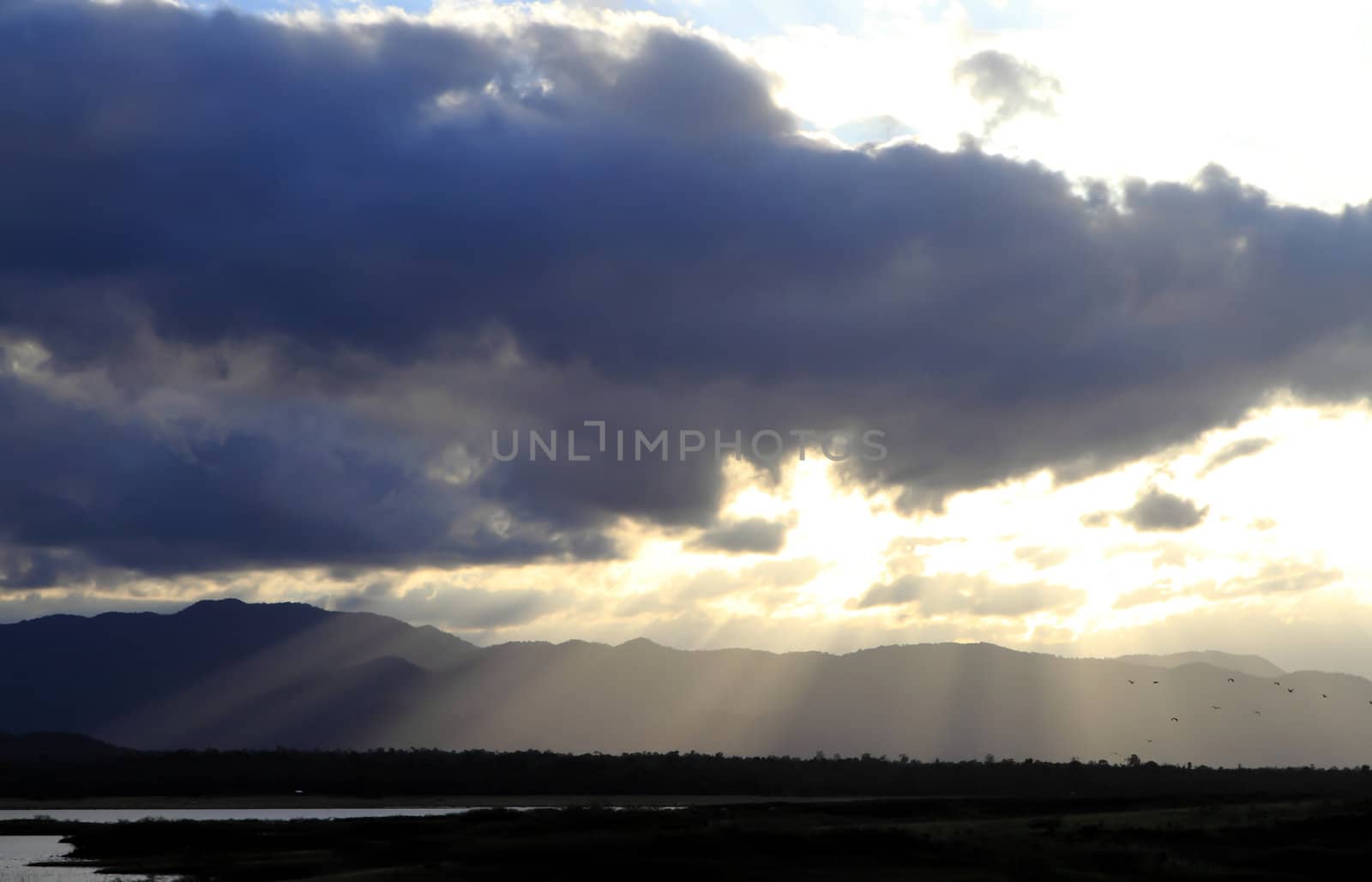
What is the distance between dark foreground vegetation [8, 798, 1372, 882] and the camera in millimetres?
82625

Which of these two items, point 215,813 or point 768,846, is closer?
point 768,846

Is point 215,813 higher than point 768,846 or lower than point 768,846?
lower

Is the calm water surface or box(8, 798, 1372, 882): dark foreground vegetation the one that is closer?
box(8, 798, 1372, 882): dark foreground vegetation

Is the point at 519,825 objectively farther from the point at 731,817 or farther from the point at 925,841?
the point at 925,841

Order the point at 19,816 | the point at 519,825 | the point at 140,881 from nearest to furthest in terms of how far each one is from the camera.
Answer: the point at 140,881, the point at 519,825, the point at 19,816

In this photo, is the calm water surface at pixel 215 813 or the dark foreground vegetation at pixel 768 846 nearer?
the dark foreground vegetation at pixel 768 846

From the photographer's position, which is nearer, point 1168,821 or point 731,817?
point 1168,821

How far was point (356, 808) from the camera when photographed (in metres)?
188

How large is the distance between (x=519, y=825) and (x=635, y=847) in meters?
24.2

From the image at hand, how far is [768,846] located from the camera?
306 ft

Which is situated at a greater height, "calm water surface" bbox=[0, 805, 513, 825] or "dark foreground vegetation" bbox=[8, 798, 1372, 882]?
"dark foreground vegetation" bbox=[8, 798, 1372, 882]

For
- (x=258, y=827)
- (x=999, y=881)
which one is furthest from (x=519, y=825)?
(x=999, y=881)

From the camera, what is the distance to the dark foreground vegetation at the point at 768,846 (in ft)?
271

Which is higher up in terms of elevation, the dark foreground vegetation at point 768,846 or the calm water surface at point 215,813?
the dark foreground vegetation at point 768,846
